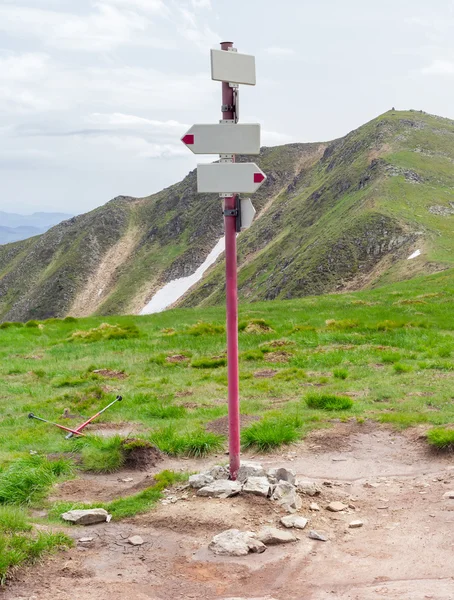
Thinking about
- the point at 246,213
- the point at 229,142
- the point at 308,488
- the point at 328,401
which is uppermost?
the point at 229,142

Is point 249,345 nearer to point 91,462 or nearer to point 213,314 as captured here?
point 91,462

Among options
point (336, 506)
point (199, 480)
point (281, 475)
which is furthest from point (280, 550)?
point (199, 480)

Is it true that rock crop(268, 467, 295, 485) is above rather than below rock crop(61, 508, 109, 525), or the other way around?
above

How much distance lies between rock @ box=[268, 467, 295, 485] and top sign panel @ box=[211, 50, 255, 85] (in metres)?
5.82

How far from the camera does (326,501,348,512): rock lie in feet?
29.8

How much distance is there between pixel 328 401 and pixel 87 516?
7.30 m

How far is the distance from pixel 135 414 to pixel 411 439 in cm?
661

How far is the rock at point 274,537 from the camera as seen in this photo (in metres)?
7.91

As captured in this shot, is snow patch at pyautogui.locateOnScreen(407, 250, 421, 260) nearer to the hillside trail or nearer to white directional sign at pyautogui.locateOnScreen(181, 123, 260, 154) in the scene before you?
the hillside trail

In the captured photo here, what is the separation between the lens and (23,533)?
7855mm

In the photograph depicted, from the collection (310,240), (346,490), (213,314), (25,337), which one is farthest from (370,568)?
(310,240)

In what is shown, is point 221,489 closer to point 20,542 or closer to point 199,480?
point 199,480

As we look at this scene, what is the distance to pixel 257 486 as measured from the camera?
9180 millimetres

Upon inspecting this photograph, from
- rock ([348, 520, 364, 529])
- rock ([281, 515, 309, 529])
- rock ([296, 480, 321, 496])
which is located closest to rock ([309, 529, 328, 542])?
rock ([281, 515, 309, 529])
